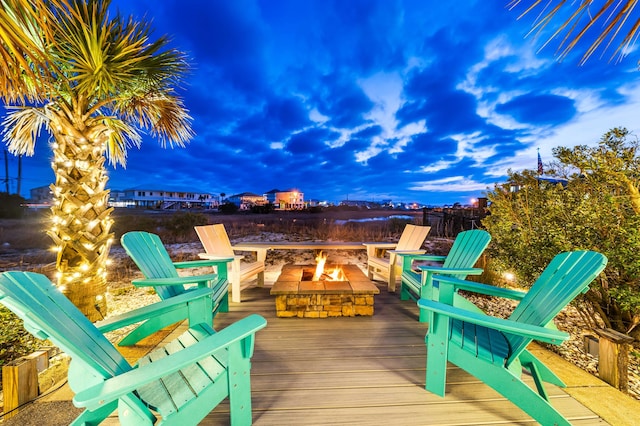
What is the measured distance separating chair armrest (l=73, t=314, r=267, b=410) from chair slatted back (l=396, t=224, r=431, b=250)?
319cm

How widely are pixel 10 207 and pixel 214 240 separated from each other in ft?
68.4

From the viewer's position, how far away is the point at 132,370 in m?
0.97

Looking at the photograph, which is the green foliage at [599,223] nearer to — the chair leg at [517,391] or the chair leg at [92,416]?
the chair leg at [517,391]

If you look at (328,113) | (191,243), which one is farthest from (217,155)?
(191,243)

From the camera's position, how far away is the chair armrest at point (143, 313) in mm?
1305

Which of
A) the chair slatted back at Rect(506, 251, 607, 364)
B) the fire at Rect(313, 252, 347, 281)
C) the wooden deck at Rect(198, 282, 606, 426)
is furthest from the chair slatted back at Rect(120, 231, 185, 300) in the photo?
the chair slatted back at Rect(506, 251, 607, 364)

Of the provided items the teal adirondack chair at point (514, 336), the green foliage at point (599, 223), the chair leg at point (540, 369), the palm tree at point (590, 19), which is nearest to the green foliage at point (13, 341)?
the teal adirondack chair at point (514, 336)

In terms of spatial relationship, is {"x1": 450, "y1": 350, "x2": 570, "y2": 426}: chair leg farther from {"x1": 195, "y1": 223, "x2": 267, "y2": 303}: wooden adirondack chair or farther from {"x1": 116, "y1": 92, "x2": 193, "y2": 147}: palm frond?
{"x1": 116, "y1": 92, "x2": 193, "y2": 147}: palm frond

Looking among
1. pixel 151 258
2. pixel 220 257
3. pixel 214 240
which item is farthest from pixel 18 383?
pixel 214 240

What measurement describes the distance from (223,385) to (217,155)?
37.2m

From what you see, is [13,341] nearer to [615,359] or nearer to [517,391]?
[517,391]

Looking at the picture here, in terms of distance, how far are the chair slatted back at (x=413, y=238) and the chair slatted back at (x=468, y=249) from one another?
33.7 inches

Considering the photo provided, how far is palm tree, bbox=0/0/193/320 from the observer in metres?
2.46

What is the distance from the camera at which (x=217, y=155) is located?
3475 cm
